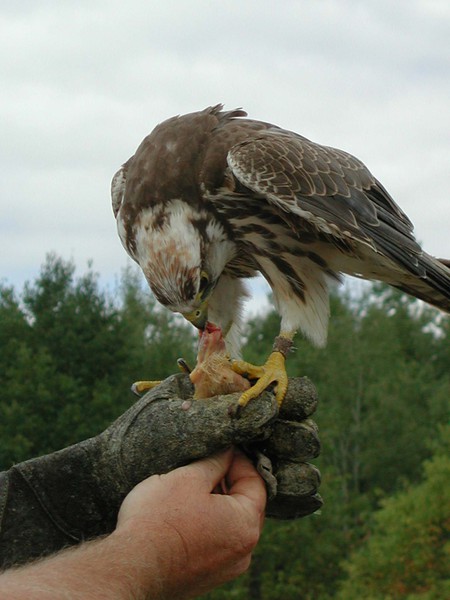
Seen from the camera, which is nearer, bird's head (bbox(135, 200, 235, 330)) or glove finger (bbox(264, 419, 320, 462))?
glove finger (bbox(264, 419, 320, 462))

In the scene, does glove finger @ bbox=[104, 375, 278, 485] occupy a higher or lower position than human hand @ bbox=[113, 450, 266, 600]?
higher

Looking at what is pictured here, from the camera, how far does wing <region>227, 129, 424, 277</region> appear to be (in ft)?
17.4

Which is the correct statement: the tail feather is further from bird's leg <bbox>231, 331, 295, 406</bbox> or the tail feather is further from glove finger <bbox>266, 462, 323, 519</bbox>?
glove finger <bbox>266, 462, 323, 519</bbox>

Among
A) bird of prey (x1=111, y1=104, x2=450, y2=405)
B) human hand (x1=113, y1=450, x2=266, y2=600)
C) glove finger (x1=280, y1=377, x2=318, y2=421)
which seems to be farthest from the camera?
bird of prey (x1=111, y1=104, x2=450, y2=405)

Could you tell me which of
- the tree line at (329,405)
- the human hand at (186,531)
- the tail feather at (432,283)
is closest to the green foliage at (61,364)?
the tree line at (329,405)

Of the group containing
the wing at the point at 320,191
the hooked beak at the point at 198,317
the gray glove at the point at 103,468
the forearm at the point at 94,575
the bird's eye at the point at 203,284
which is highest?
the wing at the point at 320,191

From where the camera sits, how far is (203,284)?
5332 mm

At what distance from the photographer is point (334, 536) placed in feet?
116

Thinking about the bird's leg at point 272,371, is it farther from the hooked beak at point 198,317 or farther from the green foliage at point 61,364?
the green foliage at point 61,364

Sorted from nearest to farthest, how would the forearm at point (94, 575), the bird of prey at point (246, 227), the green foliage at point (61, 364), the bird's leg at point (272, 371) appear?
1. the forearm at point (94, 575)
2. the bird's leg at point (272, 371)
3. the bird of prey at point (246, 227)
4. the green foliage at point (61, 364)

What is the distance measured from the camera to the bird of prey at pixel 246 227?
527 cm

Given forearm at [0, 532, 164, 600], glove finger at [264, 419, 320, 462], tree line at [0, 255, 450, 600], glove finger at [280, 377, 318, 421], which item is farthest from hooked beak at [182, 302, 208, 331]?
tree line at [0, 255, 450, 600]

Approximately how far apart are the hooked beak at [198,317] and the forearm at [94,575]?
6.98ft

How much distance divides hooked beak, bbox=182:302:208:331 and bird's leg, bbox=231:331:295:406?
0.42 m
